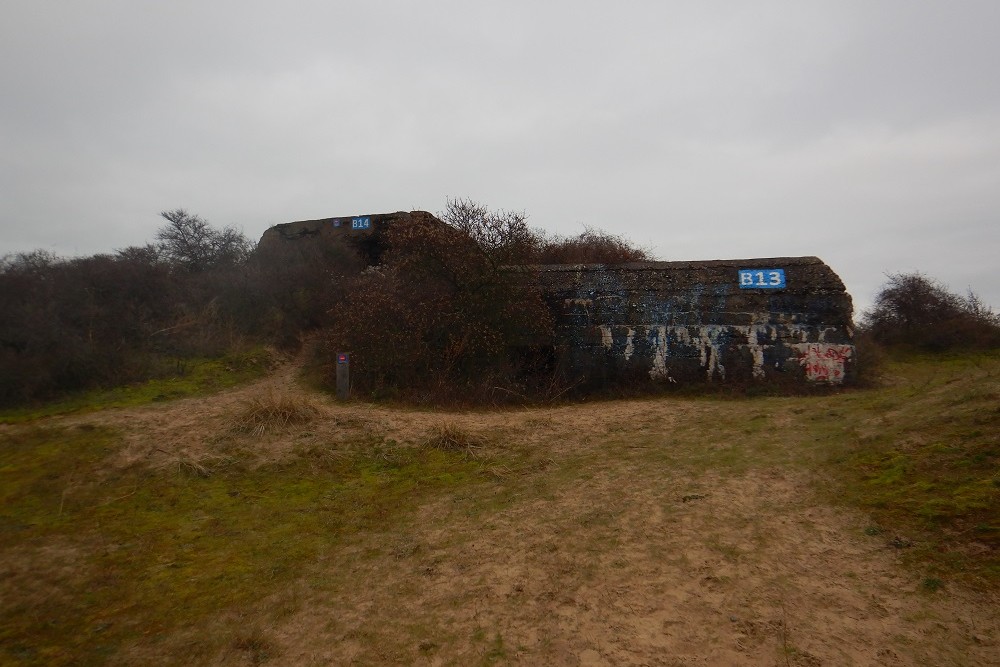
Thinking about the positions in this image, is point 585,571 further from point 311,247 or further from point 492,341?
point 311,247

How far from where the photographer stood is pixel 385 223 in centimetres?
1639

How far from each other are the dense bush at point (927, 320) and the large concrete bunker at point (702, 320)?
5.06 metres

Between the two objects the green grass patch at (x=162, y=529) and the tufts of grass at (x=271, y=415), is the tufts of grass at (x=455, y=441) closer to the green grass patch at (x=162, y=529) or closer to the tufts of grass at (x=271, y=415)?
the green grass patch at (x=162, y=529)

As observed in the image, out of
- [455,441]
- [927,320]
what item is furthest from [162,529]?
[927,320]

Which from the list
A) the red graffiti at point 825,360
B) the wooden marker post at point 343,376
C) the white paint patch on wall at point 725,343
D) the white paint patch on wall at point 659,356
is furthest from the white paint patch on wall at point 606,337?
the wooden marker post at point 343,376

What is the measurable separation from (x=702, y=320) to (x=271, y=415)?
7717 mm

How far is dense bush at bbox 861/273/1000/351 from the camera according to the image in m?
13.7

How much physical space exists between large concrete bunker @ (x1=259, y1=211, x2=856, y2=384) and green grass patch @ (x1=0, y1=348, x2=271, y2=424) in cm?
420

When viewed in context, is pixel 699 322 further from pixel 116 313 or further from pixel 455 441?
pixel 116 313

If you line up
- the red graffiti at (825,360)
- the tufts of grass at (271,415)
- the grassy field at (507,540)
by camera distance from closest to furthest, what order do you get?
the grassy field at (507,540), the tufts of grass at (271,415), the red graffiti at (825,360)

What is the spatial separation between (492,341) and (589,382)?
2.15 meters

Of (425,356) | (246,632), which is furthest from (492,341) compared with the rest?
(246,632)

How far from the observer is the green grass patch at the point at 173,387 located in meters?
8.60

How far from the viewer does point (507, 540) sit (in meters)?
4.79
